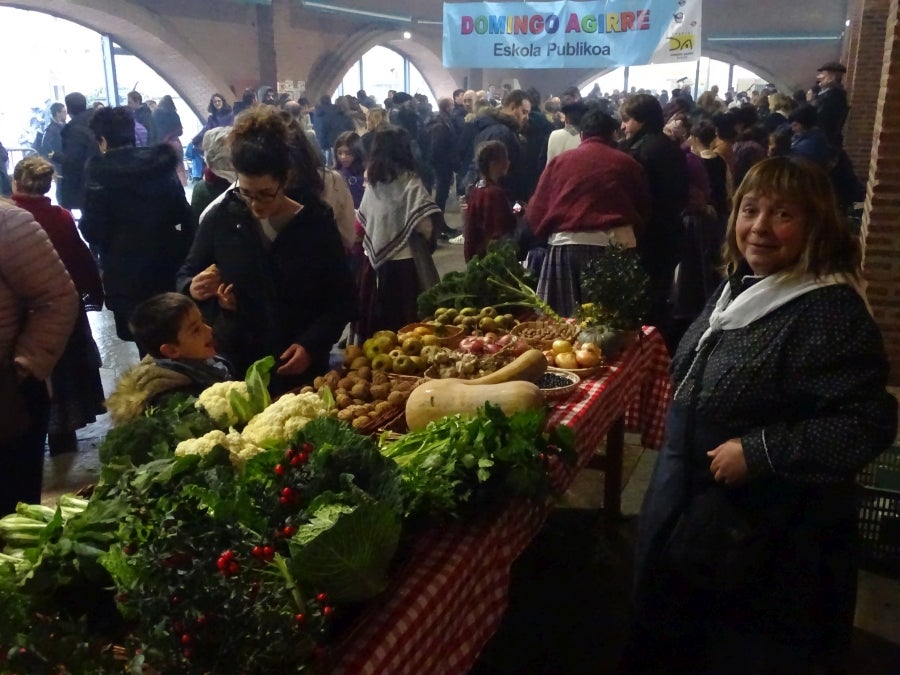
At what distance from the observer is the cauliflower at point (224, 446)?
1772 mm

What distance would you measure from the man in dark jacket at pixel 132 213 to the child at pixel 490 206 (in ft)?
6.12

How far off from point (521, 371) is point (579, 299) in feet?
6.60

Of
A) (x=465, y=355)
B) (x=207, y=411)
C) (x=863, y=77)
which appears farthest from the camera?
(x=863, y=77)

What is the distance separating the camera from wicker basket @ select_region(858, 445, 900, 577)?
323 cm

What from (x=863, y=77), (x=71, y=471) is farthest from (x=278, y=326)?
(x=863, y=77)

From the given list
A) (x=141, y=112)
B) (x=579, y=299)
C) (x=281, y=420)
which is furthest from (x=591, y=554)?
(x=141, y=112)

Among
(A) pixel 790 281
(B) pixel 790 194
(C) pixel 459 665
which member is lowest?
(C) pixel 459 665

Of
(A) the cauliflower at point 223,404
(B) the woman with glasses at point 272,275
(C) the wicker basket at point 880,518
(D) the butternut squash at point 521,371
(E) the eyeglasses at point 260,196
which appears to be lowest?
(C) the wicker basket at point 880,518

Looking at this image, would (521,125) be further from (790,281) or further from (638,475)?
(790,281)

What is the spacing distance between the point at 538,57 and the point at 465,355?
36.1 ft

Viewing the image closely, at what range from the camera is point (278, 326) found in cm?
303

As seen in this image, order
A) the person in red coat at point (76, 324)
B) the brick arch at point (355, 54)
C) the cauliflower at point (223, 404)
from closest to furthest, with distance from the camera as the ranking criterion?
the cauliflower at point (223, 404) < the person in red coat at point (76, 324) < the brick arch at point (355, 54)

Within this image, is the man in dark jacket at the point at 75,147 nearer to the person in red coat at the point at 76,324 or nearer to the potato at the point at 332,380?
the person in red coat at the point at 76,324

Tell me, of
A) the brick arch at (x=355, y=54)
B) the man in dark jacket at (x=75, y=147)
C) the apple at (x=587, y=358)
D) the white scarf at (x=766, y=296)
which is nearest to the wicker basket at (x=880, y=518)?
the apple at (x=587, y=358)
